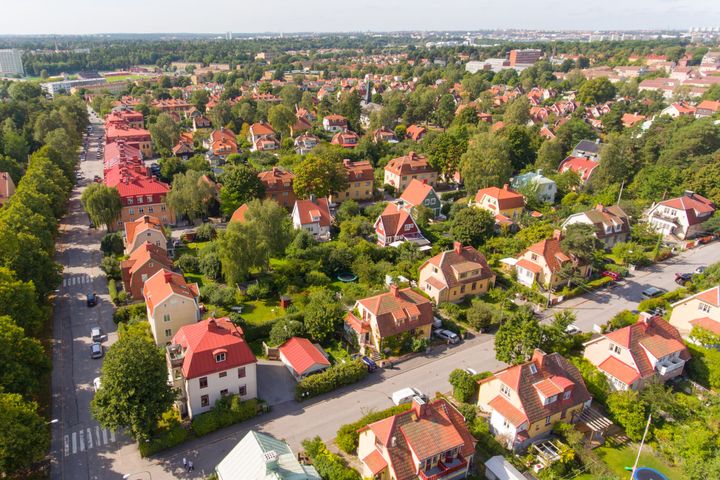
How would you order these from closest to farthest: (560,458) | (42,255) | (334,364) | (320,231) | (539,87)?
(560,458) → (334,364) → (42,255) → (320,231) → (539,87)

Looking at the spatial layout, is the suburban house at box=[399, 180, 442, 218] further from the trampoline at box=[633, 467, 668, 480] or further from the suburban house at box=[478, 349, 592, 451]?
the trampoline at box=[633, 467, 668, 480]

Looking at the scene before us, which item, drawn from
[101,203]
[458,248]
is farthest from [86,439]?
[101,203]

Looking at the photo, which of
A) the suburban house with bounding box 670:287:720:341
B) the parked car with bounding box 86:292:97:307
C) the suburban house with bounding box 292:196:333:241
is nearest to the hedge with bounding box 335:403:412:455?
the suburban house with bounding box 670:287:720:341

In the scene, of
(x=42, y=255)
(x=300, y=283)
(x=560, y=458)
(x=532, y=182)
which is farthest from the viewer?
(x=532, y=182)

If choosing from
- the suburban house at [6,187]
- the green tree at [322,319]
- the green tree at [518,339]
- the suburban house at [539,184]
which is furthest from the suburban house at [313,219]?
the suburban house at [6,187]

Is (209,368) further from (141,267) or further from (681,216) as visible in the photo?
(681,216)

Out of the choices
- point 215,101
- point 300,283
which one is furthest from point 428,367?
point 215,101

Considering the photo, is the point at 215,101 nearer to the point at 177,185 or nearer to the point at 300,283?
the point at 177,185

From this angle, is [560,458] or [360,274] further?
[360,274]
